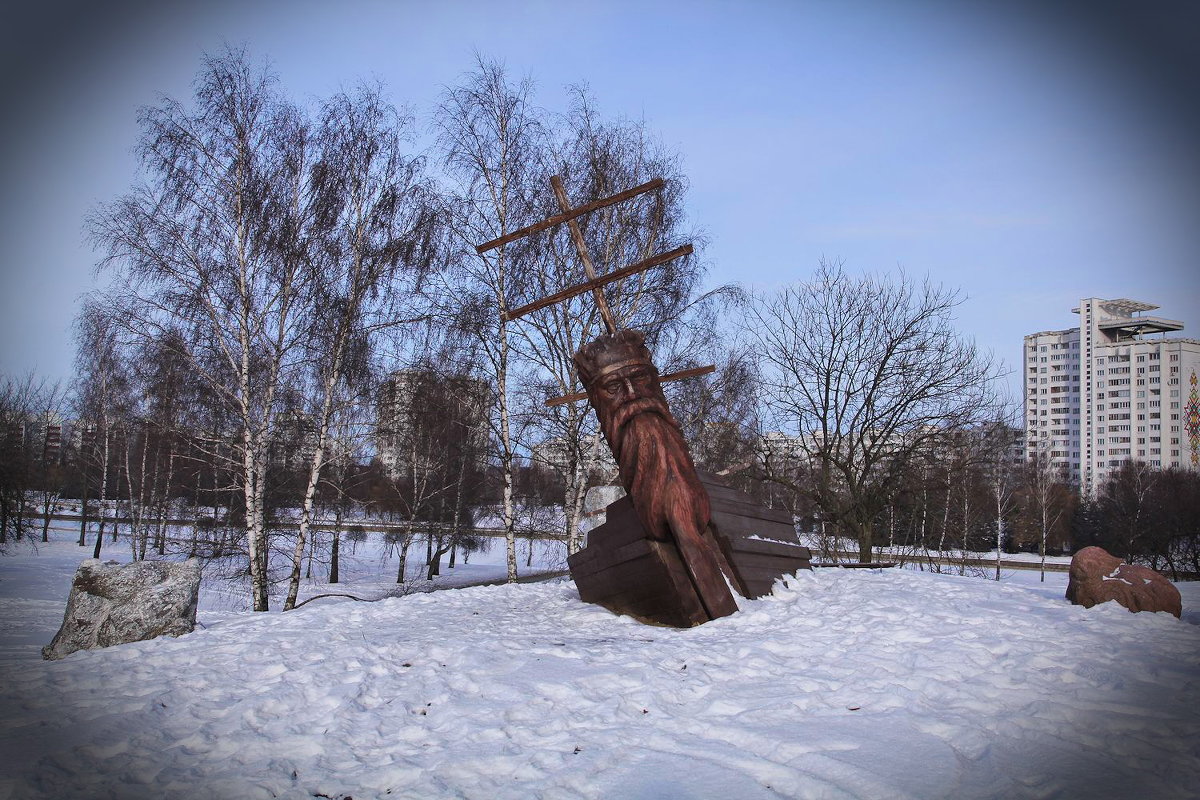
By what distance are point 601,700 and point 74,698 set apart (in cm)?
311

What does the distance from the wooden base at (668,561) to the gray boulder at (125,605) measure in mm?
3636

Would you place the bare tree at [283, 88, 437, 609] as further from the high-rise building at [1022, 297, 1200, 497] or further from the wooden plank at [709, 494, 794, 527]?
the high-rise building at [1022, 297, 1200, 497]

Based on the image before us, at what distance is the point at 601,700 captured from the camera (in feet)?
14.9

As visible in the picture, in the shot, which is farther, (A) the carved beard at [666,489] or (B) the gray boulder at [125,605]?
(A) the carved beard at [666,489]

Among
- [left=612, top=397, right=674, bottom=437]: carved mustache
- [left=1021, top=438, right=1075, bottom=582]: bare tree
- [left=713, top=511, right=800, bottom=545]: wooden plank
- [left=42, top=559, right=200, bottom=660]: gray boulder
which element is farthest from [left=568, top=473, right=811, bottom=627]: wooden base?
[left=1021, top=438, right=1075, bottom=582]: bare tree

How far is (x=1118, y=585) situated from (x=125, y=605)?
8907mm

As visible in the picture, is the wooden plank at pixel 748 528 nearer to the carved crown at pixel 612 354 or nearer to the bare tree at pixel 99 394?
the carved crown at pixel 612 354

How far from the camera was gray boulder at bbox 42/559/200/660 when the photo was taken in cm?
565

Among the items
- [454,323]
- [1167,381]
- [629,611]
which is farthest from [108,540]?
[1167,381]

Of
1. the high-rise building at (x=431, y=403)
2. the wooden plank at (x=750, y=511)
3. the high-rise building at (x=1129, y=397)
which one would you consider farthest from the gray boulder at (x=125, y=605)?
the high-rise building at (x=1129, y=397)

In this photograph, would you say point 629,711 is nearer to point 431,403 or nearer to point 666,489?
point 666,489

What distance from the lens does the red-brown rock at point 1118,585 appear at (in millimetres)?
6828

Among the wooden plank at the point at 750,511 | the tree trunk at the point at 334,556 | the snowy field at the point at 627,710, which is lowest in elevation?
the tree trunk at the point at 334,556

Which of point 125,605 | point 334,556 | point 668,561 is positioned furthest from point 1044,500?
point 125,605
